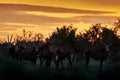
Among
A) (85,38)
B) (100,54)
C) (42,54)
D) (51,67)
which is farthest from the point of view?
(85,38)

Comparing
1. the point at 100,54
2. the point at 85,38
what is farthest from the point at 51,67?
the point at 85,38

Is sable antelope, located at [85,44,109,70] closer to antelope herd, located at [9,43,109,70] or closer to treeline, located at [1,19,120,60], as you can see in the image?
antelope herd, located at [9,43,109,70]

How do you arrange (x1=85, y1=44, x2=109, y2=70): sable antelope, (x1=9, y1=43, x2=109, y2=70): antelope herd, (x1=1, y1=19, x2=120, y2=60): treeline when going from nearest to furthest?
(x1=9, y1=43, x2=109, y2=70): antelope herd → (x1=85, y1=44, x2=109, y2=70): sable antelope → (x1=1, y1=19, x2=120, y2=60): treeline

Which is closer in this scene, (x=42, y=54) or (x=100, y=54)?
(x=42, y=54)

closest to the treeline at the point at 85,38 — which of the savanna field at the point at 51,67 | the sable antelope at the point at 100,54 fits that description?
the savanna field at the point at 51,67

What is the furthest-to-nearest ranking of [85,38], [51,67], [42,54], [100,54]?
1. [85,38]
2. [100,54]
3. [42,54]
4. [51,67]

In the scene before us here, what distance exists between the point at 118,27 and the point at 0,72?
80238 mm

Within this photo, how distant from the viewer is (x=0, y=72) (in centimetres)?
2675

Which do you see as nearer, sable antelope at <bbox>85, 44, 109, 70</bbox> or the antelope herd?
the antelope herd

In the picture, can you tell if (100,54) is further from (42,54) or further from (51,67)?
(51,67)

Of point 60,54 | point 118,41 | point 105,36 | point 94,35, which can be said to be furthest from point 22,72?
point 94,35

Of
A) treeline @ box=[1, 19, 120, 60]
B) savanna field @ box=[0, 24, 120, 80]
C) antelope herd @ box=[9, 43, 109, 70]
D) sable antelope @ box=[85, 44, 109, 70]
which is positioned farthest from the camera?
treeline @ box=[1, 19, 120, 60]

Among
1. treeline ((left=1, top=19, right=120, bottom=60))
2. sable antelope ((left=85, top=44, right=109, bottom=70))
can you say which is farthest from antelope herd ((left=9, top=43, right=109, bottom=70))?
treeline ((left=1, top=19, right=120, bottom=60))

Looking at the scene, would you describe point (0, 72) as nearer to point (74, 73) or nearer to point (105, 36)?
point (74, 73)
